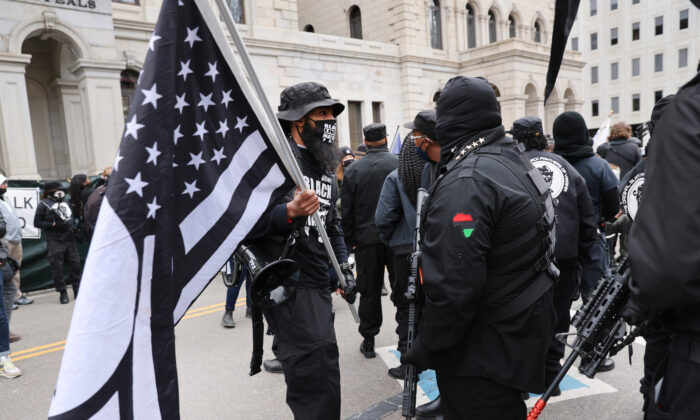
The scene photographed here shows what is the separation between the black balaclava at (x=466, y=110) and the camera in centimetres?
215

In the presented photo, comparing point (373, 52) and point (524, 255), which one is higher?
point (373, 52)

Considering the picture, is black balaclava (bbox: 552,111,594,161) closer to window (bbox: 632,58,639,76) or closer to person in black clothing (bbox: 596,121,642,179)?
person in black clothing (bbox: 596,121,642,179)

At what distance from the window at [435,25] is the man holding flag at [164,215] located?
26.1m

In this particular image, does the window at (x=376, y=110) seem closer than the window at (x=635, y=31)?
Yes

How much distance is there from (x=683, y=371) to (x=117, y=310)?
178 cm

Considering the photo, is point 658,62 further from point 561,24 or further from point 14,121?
point 561,24

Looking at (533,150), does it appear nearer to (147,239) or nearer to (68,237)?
(147,239)

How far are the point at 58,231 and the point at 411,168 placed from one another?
21.6 feet

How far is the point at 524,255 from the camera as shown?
6.66 ft

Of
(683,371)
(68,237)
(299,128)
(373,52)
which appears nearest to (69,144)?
(68,237)

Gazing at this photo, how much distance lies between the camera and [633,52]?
46281 mm

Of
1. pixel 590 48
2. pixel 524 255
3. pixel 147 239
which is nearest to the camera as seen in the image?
pixel 147 239

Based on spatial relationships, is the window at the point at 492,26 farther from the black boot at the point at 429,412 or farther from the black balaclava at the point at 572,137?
the black boot at the point at 429,412

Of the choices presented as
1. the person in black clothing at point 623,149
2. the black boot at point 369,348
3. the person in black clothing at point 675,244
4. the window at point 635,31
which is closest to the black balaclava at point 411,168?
the black boot at point 369,348
